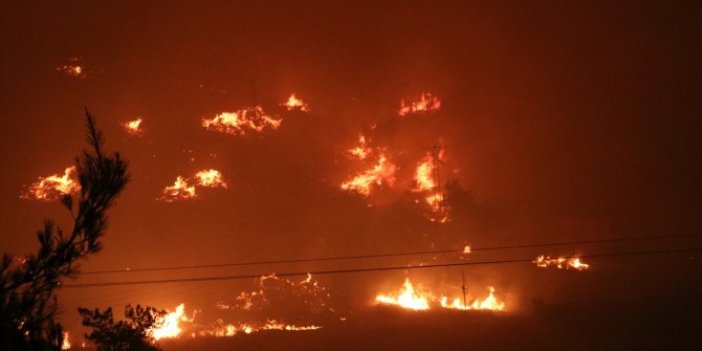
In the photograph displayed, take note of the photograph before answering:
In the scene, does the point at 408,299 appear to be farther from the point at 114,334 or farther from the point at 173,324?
the point at 114,334

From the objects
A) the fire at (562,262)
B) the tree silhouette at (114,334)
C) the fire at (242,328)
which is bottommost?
the tree silhouette at (114,334)

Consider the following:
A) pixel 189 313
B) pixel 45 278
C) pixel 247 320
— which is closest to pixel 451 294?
pixel 247 320

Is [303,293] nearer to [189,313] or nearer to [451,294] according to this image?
[189,313]

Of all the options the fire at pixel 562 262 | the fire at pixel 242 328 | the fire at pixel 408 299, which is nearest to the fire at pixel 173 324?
the fire at pixel 242 328

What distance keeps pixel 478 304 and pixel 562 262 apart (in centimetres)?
1620

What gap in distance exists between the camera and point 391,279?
2346 inches

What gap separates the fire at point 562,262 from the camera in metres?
62.5

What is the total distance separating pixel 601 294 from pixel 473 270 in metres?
17.7

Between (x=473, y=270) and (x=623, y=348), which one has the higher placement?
(x=473, y=270)

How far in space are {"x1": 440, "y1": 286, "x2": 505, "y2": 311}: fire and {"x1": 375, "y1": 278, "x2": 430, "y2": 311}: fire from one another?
7.90 ft

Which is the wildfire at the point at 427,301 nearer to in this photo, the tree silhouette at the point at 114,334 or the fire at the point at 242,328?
the fire at the point at 242,328

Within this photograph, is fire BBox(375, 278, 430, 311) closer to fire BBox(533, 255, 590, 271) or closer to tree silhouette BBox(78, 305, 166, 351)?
fire BBox(533, 255, 590, 271)

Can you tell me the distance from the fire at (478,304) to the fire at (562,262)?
9.65 metres

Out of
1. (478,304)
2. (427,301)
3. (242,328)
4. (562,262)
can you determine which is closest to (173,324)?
(242,328)
